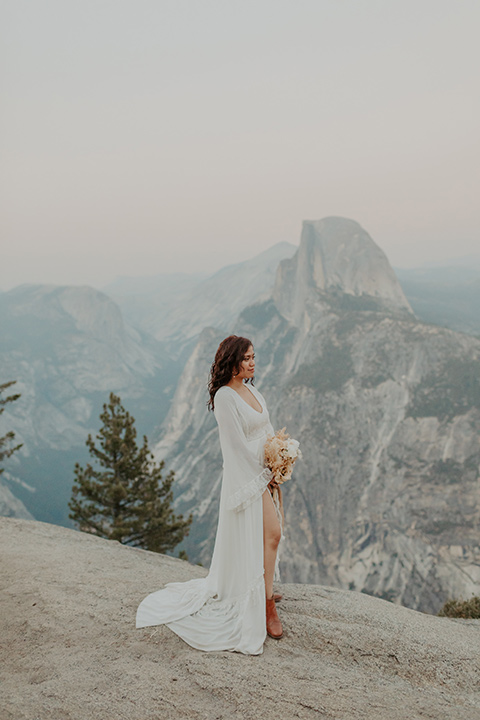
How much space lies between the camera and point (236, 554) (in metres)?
5.59

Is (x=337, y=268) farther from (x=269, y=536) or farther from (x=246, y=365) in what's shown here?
(x=269, y=536)

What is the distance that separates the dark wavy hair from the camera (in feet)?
17.5

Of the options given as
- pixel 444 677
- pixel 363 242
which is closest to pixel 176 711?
pixel 444 677

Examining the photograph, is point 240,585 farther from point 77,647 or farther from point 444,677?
point 444,677

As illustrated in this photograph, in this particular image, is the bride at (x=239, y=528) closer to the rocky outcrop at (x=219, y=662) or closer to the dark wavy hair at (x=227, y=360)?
the dark wavy hair at (x=227, y=360)

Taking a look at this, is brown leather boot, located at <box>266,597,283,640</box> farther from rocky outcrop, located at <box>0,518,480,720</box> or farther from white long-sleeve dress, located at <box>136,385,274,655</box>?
white long-sleeve dress, located at <box>136,385,274,655</box>

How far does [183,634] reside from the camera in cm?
527

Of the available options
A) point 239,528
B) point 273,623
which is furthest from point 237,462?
point 273,623

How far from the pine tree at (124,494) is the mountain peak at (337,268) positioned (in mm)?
124085

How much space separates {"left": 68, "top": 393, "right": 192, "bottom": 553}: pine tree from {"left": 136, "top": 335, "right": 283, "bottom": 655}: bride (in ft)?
40.2

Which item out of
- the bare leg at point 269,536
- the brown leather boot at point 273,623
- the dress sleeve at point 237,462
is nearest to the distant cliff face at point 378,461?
the brown leather boot at point 273,623

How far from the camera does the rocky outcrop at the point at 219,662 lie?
4172 millimetres

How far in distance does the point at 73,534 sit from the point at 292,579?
81.6 m

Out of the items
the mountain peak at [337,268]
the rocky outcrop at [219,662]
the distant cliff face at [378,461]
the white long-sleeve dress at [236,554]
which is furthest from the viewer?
the mountain peak at [337,268]
